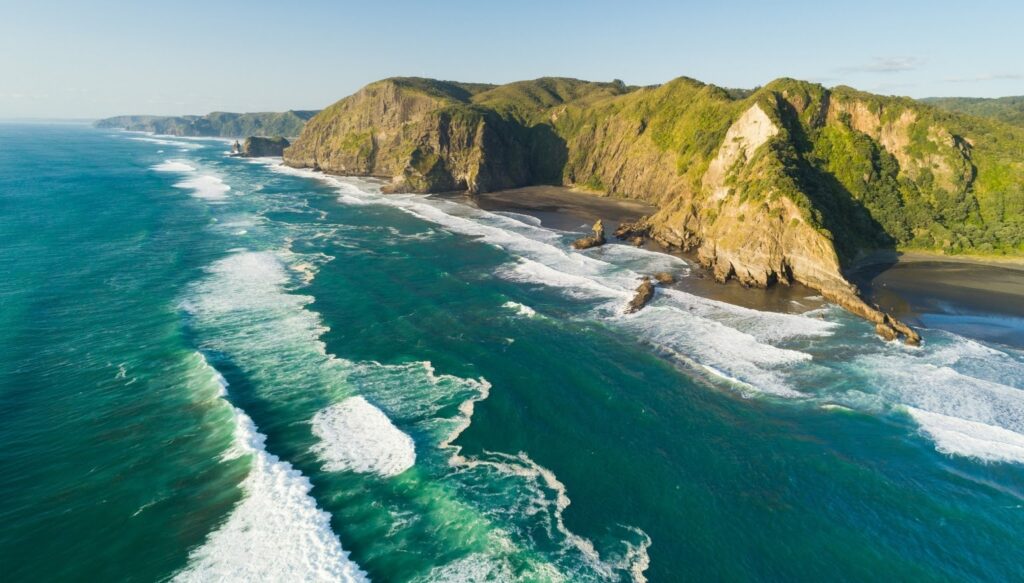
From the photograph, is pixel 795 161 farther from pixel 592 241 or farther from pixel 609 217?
pixel 609 217

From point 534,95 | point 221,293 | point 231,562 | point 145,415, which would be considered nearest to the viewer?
point 231,562

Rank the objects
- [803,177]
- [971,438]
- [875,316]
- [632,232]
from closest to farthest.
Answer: [971,438], [875,316], [803,177], [632,232]

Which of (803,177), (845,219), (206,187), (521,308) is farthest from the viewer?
(206,187)

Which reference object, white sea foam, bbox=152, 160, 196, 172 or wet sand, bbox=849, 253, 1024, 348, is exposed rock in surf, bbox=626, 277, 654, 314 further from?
white sea foam, bbox=152, 160, 196, 172

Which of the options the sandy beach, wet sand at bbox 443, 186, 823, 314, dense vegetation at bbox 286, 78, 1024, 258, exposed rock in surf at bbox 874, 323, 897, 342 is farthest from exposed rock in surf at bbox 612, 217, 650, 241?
exposed rock in surf at bbox 874, 323, 897, 342

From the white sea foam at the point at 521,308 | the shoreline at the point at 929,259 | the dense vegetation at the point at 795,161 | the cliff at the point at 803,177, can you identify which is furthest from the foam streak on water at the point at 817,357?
the shoreline at the point at 929,259

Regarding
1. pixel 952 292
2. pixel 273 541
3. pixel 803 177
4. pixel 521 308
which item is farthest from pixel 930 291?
pixel 273 541

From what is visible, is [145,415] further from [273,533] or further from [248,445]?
[273,533]

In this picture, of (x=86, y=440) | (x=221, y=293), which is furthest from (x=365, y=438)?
(x=221, y=293)
